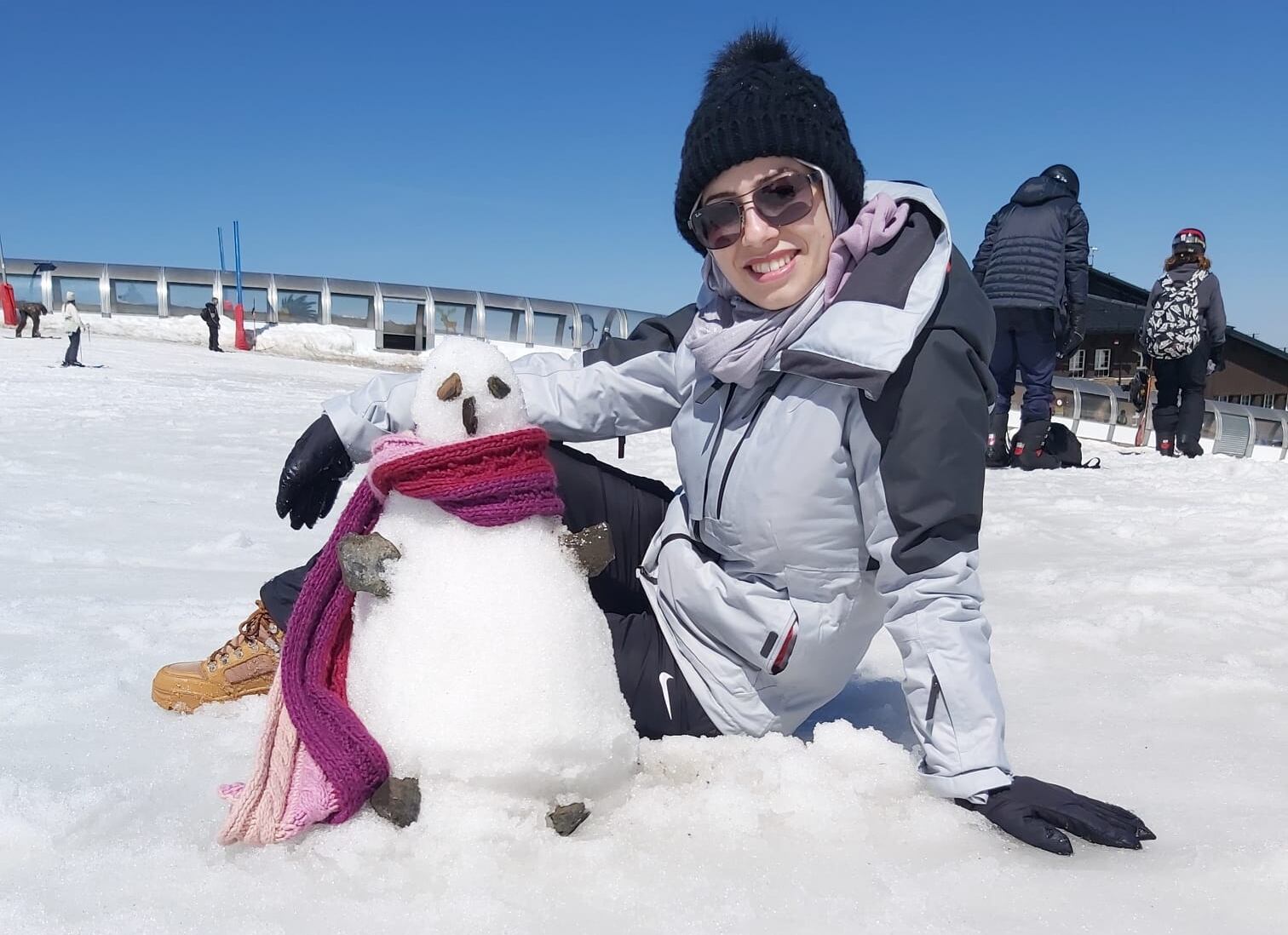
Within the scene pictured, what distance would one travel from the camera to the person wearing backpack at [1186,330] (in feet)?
20.3

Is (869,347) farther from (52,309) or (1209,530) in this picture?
(52,309)

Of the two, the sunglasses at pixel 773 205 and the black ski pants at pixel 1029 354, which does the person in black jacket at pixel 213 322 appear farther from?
the sunglasses at pixel 773 205

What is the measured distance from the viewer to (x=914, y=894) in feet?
3.79

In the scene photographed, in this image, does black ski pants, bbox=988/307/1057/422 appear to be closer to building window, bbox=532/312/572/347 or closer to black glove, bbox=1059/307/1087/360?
black glove, bbox=1059/307/1087/360

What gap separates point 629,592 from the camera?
5.85ft

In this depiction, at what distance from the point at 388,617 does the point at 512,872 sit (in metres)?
0.38

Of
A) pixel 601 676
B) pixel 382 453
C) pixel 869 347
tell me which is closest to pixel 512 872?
pixel 601 676

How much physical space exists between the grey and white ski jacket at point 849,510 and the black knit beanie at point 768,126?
9 cm

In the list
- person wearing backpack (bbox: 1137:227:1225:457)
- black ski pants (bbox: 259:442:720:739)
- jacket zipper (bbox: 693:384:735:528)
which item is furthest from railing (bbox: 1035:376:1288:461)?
jacket zipper (bbox: 693:384:735:528)

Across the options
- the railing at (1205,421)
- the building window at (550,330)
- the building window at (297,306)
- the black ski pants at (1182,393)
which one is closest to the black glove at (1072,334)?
the black ski pants at (1182,393)

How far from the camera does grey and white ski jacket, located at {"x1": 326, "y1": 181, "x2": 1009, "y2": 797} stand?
1280 mm

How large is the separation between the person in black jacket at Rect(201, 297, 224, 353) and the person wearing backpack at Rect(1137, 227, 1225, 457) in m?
13.8

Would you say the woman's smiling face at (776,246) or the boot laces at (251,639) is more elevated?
the woman's smiling face at (776,246)

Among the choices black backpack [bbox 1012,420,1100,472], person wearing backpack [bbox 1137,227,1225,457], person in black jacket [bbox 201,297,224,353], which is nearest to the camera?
black backpack [bbox 1012,420,1100,472]
